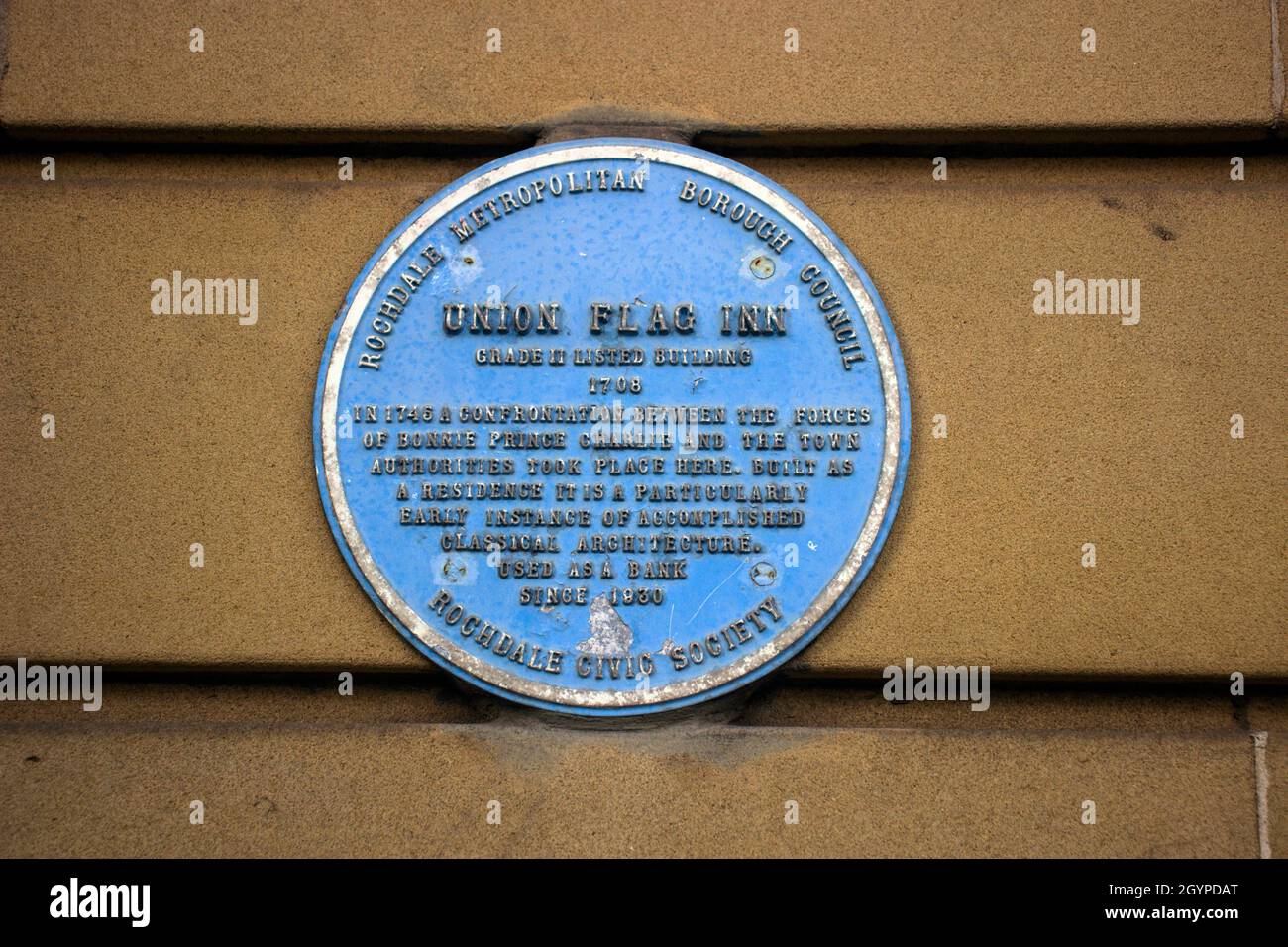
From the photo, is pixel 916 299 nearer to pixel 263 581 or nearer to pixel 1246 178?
pixel 1246 178

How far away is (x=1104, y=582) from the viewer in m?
3.28

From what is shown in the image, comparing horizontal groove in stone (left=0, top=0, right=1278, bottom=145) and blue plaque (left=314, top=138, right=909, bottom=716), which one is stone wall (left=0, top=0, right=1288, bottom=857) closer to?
horizontal groove in stone (left=0, top=0, right=1278, bottom=145)

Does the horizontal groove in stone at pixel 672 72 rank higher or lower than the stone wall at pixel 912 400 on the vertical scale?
higher

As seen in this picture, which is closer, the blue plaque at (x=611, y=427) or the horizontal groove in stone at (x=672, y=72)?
the blue plaque at (x=611, y=427)

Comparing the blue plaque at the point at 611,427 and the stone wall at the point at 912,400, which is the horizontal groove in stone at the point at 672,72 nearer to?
the stone wall at the point at 912,400

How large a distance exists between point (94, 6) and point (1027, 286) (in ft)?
9.21

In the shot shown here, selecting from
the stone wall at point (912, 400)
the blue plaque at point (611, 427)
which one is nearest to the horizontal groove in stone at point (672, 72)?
the stone wall at point (912, 400)

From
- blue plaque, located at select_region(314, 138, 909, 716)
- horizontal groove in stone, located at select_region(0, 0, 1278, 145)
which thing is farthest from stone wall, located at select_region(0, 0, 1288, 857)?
blue plaque, located at select_region(314, 138, 909, 716)

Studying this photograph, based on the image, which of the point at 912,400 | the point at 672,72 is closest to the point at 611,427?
the point at 912,400

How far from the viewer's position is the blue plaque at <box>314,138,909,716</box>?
10.5 feet

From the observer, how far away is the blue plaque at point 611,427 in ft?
10.5

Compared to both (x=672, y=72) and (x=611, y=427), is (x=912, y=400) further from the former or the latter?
(x=672, y=72)

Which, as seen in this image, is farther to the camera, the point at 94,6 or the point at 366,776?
the point at 94,6

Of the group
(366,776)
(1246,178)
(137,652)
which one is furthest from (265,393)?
(1246,178)
